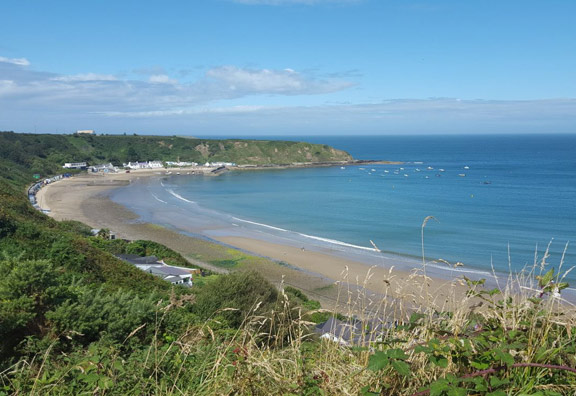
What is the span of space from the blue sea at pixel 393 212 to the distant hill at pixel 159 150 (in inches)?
1111

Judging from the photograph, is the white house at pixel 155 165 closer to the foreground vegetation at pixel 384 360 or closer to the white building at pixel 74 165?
the white building at pixel 74 165

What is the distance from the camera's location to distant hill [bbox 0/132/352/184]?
95188 millimetres

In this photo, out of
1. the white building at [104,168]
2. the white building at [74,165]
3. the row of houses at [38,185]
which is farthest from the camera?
the white building at [104,168]

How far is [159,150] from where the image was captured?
11588cm

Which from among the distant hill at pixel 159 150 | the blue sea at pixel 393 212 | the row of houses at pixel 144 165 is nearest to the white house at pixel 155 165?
the row of houses at pixel 144 165

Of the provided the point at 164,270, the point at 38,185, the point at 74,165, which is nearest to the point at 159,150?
the point at 74,165

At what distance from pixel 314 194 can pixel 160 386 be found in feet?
187

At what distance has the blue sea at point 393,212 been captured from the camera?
2958cm

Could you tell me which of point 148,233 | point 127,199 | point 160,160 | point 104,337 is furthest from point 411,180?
point 104,337

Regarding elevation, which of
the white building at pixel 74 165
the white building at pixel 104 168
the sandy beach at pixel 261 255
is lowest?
the sandy beach at pixel 261 255

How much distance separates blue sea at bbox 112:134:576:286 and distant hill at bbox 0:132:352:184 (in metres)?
28.2

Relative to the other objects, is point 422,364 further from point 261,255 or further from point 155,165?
point 155,165

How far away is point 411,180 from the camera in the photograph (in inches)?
2953

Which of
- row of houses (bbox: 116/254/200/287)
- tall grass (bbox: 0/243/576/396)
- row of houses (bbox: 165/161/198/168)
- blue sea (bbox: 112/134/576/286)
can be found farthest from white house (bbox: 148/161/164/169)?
tall grass (bbox: 0/243/576/396)
